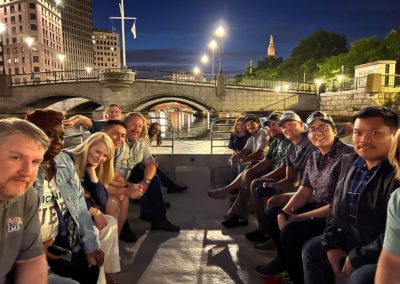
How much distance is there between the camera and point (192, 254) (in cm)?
345

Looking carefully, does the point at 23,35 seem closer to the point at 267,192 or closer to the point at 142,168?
the point at 142,168

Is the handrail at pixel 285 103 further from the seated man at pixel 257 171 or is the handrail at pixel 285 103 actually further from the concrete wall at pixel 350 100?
the seated man at pixel 257 171

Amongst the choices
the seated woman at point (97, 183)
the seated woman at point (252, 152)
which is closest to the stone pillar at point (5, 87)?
the seated woman at point (252, 152)

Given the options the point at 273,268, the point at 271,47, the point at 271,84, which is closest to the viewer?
the point at 273,268

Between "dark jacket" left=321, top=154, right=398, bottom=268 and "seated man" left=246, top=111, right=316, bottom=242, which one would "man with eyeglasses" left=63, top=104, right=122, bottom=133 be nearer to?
"seated man" left=246, top=111, right=316, bottom=242

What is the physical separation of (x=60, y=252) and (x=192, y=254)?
1.71 m

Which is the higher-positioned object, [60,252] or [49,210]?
[49,210]

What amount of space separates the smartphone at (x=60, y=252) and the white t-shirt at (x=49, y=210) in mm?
61

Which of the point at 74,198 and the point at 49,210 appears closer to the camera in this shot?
the point at 49,210

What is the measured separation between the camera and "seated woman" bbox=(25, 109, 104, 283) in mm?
1980

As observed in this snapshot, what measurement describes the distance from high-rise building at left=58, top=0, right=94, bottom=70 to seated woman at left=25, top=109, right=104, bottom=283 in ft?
365

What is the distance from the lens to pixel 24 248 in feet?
4.95

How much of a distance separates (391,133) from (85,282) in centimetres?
212

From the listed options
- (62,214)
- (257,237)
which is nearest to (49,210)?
(62,214)
